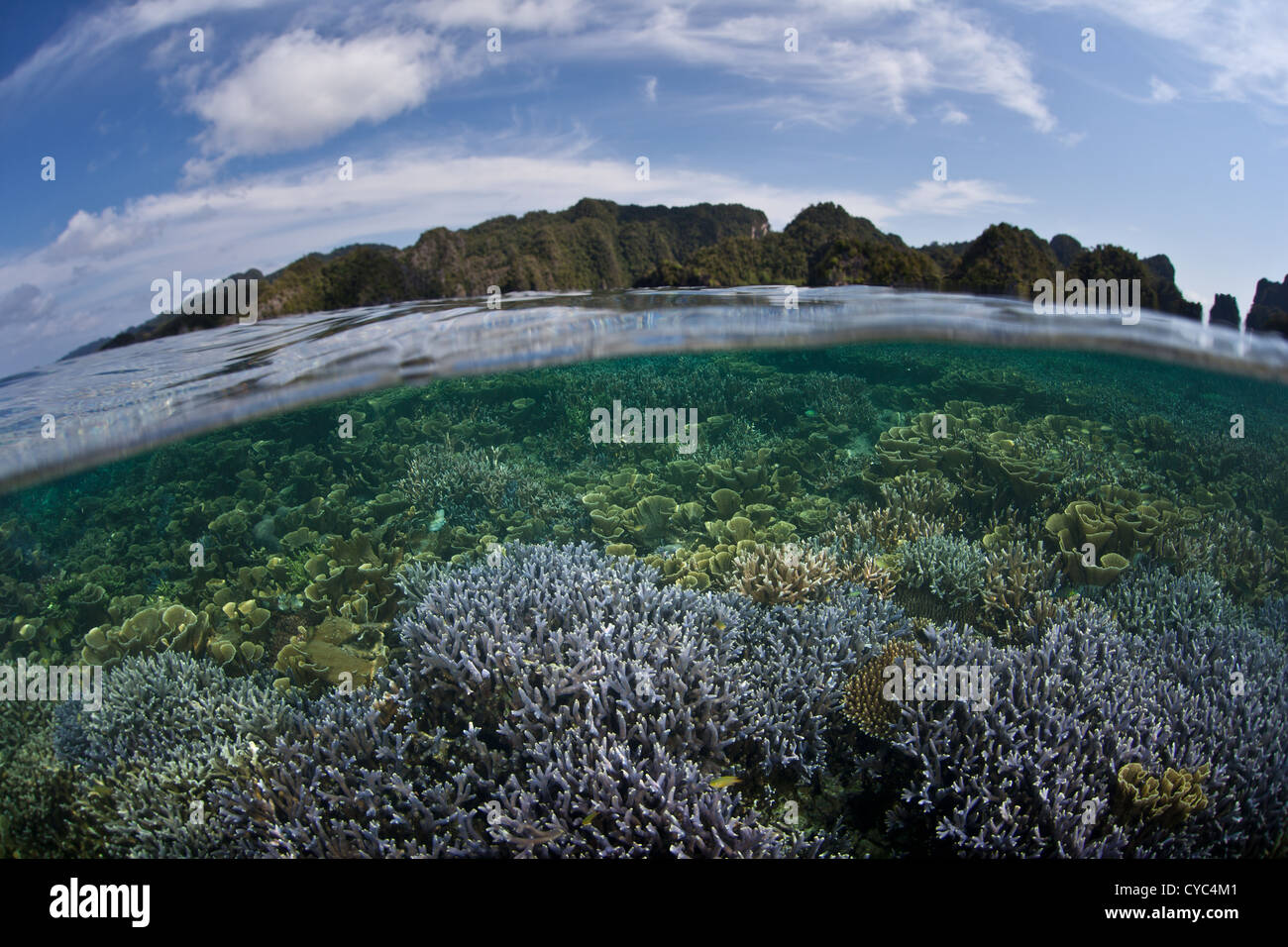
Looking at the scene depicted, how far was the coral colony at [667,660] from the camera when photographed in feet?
11.6

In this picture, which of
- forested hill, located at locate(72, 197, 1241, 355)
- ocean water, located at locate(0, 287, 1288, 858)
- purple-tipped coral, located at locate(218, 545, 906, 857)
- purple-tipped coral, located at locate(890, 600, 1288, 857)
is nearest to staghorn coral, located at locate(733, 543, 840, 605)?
ocean water, located at locate(0, 287, 1288, 858)

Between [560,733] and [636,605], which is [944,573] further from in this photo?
[560,733]

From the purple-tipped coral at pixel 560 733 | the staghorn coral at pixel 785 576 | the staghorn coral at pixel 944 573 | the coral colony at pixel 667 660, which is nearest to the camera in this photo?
the purple-tipped coral at pixel 560 733

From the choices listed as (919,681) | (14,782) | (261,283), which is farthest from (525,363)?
(919,681)

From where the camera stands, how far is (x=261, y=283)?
14.4m

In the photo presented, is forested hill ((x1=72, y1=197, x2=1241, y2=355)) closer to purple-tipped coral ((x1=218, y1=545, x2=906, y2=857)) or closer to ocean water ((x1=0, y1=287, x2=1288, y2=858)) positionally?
ocean water ((x1=0, y1=287, x2=1288, y2=858))

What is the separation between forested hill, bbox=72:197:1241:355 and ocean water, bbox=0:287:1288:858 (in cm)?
182

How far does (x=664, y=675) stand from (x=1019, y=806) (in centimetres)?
214

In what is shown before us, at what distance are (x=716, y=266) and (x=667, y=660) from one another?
15595mm

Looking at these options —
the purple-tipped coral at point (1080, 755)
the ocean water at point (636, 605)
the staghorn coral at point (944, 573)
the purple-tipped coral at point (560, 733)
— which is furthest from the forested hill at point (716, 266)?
the purple-tipped coral at point (560, 733)

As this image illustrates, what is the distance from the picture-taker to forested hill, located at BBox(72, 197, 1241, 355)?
13.9 m

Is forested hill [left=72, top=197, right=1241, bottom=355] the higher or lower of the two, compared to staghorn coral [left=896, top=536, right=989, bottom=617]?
higher

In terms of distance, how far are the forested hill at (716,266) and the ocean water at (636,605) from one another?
1821 mm

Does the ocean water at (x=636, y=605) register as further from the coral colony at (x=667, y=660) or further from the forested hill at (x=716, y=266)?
the forested hill at (x=716, y=266)
